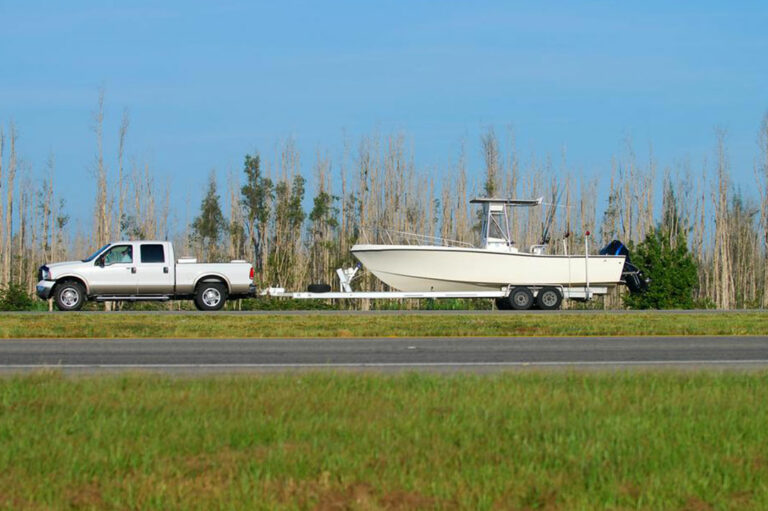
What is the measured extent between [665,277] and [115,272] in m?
18.0

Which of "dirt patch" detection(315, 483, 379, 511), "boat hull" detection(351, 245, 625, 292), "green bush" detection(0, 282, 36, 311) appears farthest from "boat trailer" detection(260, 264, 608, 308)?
"dirt patch" detection(315, 483, 379, 511)

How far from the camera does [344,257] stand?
3975cm

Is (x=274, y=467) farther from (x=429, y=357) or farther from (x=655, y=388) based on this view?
(x=429, y=357)

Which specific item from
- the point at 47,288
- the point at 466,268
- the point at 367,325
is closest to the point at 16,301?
the point at 47,288

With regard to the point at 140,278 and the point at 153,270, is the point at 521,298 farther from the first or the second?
the point at 140,278

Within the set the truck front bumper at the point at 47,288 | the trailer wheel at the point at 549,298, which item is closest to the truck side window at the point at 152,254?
the truck front bumper at the point at 47,288

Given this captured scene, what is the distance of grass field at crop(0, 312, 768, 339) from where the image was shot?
17531mm

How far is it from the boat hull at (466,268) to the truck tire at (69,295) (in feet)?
25.6

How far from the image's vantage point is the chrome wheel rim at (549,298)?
92.7 feet

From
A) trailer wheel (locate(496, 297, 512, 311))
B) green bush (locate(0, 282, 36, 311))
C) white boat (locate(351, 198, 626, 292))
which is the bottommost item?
trailer wheel (locate(496, 297, 512, 311))

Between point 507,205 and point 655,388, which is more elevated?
point 507,205

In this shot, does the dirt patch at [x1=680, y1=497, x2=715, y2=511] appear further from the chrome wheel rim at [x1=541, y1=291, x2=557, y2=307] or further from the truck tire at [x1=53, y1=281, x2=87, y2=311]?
the chrome wheel rim at [x1=541, y1=291, x2=557, y2=307]

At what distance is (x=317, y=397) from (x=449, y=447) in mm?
2176

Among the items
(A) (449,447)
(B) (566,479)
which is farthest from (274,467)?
(B) (566,479)
